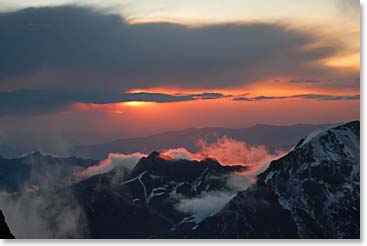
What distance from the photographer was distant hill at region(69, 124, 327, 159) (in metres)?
10.8

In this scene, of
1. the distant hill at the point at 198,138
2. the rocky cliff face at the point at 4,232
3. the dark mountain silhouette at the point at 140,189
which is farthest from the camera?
the dark mountain silhouette at the point at 140,189

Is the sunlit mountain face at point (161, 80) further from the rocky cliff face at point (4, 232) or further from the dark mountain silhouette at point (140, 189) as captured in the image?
the dark mountain silhouette at point (140, 189)

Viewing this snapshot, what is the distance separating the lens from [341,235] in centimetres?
998

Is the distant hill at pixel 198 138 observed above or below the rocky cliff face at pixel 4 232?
above

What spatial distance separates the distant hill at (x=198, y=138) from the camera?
35.4 feet

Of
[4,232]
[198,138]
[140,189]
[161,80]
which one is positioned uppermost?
[161,80]

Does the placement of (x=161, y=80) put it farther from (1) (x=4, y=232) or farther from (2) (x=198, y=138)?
(1) (x=4, y=232)

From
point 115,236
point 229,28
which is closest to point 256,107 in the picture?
point 229,28

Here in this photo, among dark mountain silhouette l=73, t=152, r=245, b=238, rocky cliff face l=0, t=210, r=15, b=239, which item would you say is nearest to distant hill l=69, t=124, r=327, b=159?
dark mountain silhouette l=73, t=152, r=245, b=238

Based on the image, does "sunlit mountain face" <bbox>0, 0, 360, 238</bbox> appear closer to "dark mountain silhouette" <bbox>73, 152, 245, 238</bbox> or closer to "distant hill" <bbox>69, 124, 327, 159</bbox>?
"distant hill" <bbox>69, 124, 327, 159</bbox>

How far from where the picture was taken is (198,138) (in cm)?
1127

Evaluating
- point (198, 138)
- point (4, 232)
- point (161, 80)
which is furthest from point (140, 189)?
point (4, 232)

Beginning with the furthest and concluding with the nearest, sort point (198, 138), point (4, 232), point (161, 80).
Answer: point (198, 138) → point (161, 80) → point (4, 232)

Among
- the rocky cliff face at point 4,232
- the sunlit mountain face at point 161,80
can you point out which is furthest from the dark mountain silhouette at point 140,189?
the rocky cliff face at point 4,232
